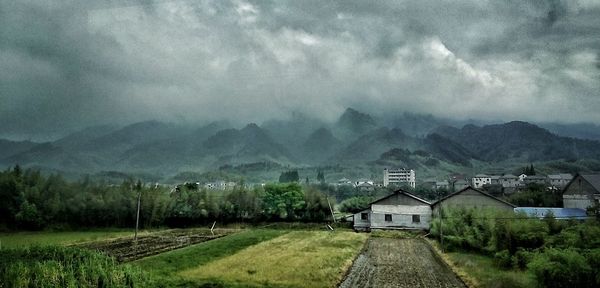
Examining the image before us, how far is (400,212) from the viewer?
46375 mm

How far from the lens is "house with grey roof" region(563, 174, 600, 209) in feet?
141

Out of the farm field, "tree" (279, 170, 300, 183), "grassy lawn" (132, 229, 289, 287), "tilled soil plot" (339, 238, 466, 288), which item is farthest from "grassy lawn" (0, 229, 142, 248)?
"tree" (279, 170, 300, 183)

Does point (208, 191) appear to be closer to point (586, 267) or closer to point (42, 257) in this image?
point (42, 257)

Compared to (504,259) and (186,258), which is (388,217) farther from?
(186,258)

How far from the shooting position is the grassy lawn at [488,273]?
17.7 m

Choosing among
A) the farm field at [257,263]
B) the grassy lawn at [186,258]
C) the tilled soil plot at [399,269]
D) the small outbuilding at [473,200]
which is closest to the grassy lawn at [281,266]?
the farm field at [257,263]

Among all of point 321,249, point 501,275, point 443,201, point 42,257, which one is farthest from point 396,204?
point 42,257

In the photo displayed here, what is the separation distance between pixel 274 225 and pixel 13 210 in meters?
29.1

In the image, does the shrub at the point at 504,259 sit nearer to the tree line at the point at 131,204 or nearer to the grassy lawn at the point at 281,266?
the grassy lawn at the point at 281,266

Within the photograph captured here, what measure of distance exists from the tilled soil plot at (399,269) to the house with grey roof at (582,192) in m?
22.9

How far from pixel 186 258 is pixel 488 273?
1761 centimetres

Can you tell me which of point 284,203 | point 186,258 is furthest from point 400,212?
point 186,258

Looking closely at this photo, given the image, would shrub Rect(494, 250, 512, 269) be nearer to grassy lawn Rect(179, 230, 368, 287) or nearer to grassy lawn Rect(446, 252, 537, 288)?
grassy lawn Rect(446, 252, 537, 288)

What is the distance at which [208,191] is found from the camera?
56969 millimetres
